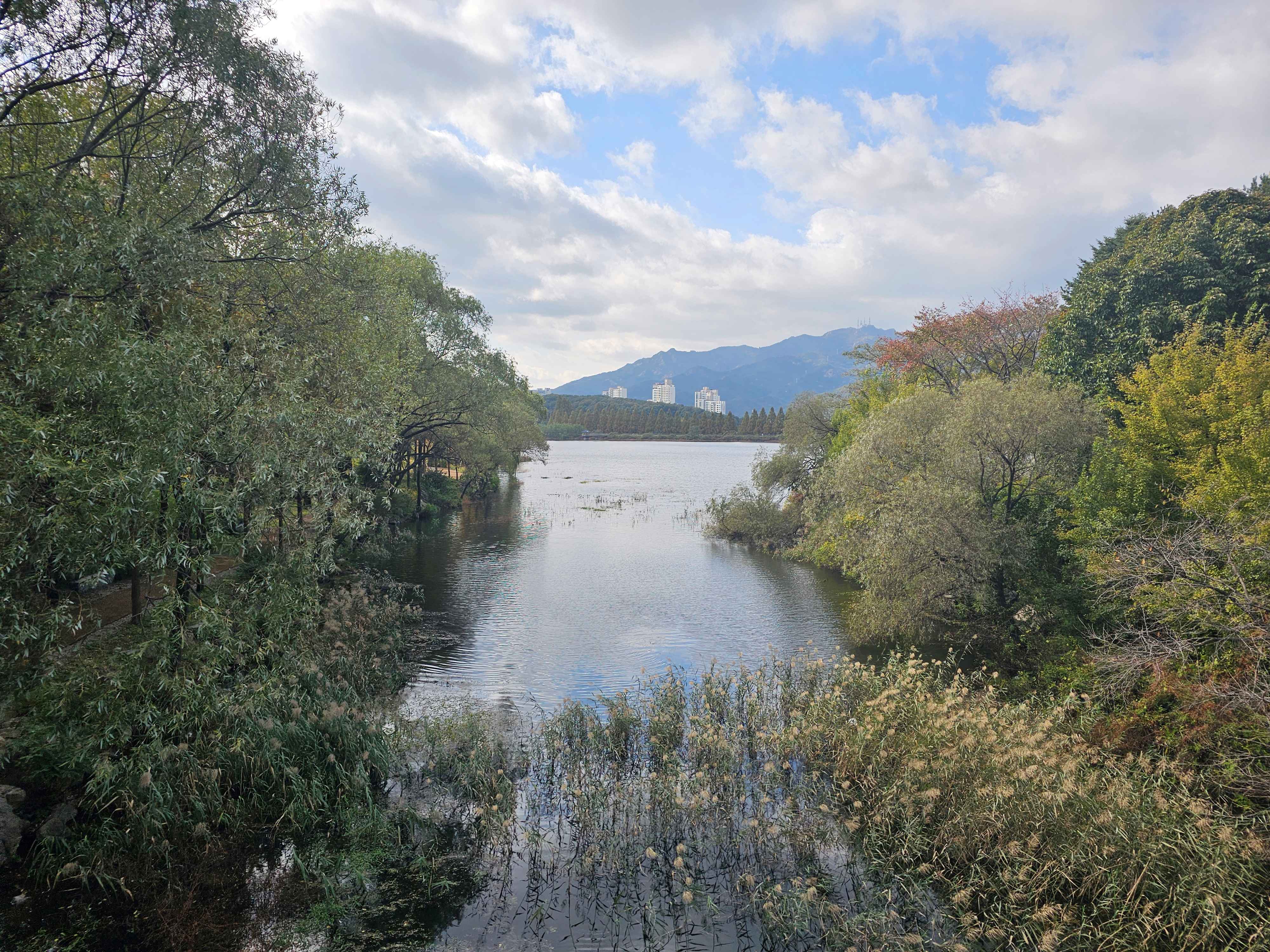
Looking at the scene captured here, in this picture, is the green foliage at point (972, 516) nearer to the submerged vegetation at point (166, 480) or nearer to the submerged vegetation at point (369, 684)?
the submerged vegetation at point (369, 684)

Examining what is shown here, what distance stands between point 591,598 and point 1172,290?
2678 centimetres

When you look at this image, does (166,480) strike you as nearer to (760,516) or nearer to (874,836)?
(874,836)

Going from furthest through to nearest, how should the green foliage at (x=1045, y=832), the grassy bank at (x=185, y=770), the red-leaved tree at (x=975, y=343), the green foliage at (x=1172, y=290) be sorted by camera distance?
the red-leaved tree at (x=975, y=343), the green foliage at (x=1172, y=290), the grassy bank at (x=185, y=770), the green foliage at (x=1045, y=832)

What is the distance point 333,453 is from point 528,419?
49.7m

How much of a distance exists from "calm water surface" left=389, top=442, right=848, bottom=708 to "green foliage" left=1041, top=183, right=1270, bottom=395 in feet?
47.5

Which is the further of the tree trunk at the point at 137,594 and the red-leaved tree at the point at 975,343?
the red-leaved tree at the point at 975,343

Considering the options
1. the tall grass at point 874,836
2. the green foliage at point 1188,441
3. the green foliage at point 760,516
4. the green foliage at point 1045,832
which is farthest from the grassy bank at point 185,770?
the green foliage at point 760,516

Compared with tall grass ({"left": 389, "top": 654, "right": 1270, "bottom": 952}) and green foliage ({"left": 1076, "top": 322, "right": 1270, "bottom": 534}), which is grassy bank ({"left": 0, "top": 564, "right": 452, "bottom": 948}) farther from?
green foliage ({"left": 1076, "top": 322, "right": 1270, "bottom": 534})

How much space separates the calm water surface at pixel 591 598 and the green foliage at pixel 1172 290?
47.5 feet

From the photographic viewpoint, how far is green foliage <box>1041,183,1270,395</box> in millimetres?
24047

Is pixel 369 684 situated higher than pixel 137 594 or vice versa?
pixel 137 594

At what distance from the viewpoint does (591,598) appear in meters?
30.2

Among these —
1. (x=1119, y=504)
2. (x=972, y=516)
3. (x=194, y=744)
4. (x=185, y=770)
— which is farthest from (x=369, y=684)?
(x=1119, y=504)

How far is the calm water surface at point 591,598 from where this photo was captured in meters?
21.4
